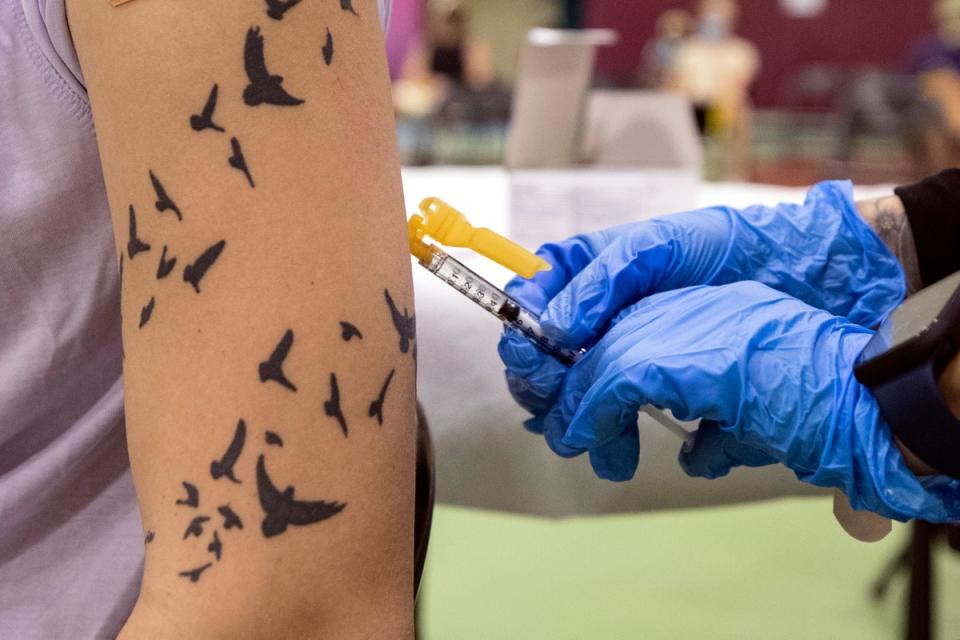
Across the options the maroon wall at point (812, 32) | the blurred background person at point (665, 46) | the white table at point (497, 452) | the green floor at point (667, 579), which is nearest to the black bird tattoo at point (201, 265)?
the white table at point (497, 452)

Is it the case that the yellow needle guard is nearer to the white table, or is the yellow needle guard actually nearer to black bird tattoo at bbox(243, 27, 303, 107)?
black bird tattoo at bbox(243, 27, 303, 107)

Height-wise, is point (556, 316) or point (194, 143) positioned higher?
point (194, 143)

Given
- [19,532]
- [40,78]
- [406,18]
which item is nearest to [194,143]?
[40,78]

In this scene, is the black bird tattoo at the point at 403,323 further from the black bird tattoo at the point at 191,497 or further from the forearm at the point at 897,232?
the forearm at the point at 897,232

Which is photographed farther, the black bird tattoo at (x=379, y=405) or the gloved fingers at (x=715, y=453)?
the gloved fingers at (x=715, y=453)

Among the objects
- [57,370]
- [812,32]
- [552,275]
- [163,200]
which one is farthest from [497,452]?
[812,32]

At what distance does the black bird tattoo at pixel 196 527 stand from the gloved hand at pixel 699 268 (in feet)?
1.16

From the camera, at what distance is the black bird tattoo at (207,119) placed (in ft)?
1.45

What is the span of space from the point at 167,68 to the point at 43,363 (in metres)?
0.24

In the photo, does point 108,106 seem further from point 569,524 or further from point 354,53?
point 569,524

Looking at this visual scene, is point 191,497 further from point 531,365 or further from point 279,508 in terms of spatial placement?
point 531,365

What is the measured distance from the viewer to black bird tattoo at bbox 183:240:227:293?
1.44 feet

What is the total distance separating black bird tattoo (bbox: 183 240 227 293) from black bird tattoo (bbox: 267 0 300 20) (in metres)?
0.12

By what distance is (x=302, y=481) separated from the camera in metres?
0.44
